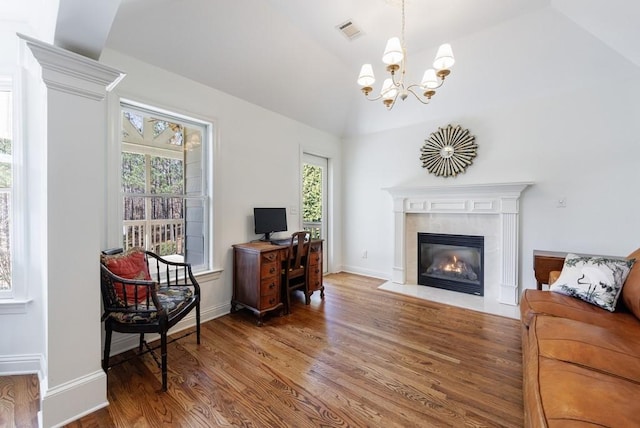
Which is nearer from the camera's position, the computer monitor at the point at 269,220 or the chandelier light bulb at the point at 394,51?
the chandelier light bulb at the point at 394,51

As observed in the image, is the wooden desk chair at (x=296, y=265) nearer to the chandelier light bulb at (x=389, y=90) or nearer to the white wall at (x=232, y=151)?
the white wall at (x=232, y=151)

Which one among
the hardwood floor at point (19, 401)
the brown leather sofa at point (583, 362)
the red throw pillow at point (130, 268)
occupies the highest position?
the red throw pillow at point (130, 268)

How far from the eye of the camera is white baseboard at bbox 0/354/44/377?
6.25ft

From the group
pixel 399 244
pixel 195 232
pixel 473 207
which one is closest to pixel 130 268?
pixel 195 232

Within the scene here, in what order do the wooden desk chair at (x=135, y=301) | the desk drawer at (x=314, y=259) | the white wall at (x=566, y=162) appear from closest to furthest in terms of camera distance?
the wooden desk chair at (x=135, y=301) → the white wall at (x=566, y=162) → the desk drawer at (x=314, y=259)

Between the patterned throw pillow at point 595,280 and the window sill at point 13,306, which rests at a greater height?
the patterned throw pillow at point 595,280

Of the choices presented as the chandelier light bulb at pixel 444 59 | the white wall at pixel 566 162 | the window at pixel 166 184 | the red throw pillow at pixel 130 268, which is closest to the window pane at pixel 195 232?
the window at pixel 166 184

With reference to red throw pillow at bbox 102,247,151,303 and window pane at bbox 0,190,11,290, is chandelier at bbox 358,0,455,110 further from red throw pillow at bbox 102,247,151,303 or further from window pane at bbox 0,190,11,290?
window pane at bbox 0,190,11,290

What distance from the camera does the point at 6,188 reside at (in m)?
1.95

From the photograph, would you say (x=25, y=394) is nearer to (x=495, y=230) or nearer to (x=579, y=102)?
(x=495, y=230)

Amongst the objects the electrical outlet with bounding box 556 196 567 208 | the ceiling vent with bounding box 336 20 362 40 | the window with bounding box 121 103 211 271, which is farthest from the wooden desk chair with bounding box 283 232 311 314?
the electrical outlet with bounding box 556 196 567 208

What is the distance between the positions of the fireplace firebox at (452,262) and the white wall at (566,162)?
511 millimetres

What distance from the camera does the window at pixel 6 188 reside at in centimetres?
195

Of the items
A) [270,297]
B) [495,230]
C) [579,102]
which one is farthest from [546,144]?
[270,297]
